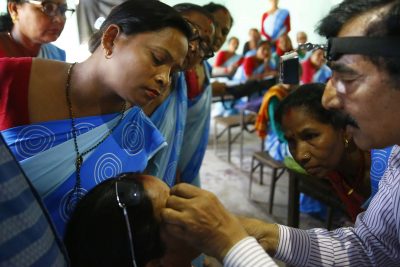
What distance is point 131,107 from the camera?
1105 mm

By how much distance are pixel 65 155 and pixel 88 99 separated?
19 cm

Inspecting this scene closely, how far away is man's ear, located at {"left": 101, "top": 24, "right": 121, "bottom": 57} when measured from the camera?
954 millimetres

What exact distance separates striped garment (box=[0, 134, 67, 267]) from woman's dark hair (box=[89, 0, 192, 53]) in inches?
21.8

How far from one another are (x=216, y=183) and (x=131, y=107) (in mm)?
2382

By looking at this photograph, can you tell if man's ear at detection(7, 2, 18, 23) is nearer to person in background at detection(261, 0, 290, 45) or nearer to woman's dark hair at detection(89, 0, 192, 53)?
woman's dark hair at detection(89, 0, 192, 53)

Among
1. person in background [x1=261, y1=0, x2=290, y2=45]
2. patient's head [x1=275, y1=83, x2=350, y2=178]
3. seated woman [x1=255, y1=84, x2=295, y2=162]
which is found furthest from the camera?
person in background [x1=261, y1=0, x2=290, y2=45]

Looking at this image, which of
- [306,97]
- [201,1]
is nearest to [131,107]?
[306,97]

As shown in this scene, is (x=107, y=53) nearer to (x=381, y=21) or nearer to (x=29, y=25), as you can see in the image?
(x=381, y=21)

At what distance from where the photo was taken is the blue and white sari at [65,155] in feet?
2.84

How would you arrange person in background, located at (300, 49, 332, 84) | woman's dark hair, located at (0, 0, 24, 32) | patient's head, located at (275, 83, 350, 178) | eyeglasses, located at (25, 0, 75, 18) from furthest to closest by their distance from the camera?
person in background, located at (300, 49, 332, 84)
woman's dark hair, located at (0, 0, 24, 32)
eyeglasses, located at (25, 0, 75, 18)
patient's head, located at (275, 83, 350, 178)

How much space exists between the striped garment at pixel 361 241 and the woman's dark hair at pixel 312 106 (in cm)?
34

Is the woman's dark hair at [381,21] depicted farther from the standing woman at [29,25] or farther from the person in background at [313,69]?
the person in background at [313,69]

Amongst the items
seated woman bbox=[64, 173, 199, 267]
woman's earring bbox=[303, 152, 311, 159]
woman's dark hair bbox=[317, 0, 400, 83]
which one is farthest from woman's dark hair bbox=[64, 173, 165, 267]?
woman's earring bbox=[303, 152, 311, 159]

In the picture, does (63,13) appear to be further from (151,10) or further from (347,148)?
(347,148)
